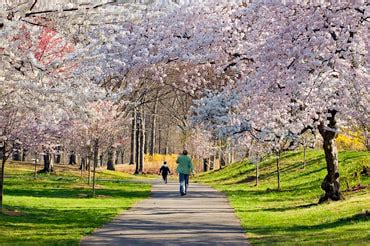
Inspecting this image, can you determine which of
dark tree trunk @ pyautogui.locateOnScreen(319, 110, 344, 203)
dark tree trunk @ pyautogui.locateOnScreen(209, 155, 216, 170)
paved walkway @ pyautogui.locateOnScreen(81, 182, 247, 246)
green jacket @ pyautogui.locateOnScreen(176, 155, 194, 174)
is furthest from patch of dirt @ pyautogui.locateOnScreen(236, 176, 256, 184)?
dark tree trunk @ pyautogui.locateOnScreen(209, 155, 216, 170)

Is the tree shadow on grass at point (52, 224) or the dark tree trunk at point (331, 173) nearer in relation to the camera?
the tree shadow on grass at point (52, 224)

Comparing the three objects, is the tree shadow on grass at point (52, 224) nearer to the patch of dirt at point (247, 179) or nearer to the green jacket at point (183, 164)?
the green jacket at point (183, 164)

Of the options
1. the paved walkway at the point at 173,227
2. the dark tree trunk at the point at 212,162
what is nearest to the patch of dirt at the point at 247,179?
the paved walkway at the point at 173,227

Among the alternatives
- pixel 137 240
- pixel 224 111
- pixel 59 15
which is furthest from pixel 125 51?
pixel 59 15

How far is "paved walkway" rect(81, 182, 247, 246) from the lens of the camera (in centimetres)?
1148

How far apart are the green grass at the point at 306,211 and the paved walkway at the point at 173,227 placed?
48 cm

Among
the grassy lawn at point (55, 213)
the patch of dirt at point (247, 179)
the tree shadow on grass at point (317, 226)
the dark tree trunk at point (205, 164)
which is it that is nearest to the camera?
the grassy lawn at point (55, 213)

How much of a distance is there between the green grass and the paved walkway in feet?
1.59

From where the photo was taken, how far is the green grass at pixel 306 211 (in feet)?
38.7

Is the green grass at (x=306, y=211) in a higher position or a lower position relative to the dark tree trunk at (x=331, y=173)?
lower

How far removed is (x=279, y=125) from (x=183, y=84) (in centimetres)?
392

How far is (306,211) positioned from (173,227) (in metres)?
4.78

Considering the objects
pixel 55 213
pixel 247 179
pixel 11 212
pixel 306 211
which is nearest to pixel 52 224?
pixel 11 212

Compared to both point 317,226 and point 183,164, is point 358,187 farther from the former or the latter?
point 317,226
